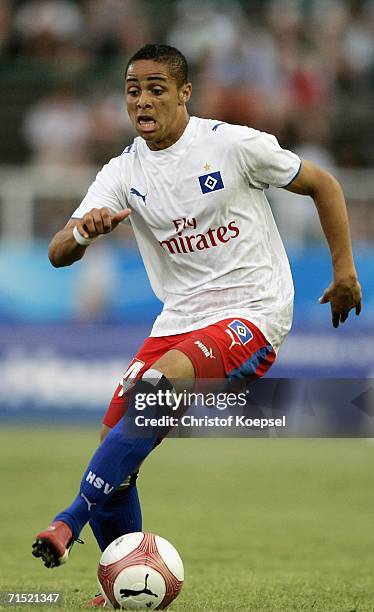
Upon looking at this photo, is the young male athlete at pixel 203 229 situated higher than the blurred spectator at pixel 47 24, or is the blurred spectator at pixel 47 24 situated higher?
the blurred spectator at pixel 47 24

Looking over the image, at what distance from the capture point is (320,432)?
6.34 metres

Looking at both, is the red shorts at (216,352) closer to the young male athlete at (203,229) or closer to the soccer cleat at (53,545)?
the young male athlete at (203,229)

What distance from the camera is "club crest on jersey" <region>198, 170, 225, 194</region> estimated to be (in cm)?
607

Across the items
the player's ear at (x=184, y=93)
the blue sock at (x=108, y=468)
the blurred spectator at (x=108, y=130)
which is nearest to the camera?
the blue sock at (x=108, y=468)

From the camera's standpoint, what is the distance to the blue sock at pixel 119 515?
620 centimetres

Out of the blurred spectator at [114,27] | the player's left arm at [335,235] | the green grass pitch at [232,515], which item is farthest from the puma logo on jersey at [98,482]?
the blurred spectator at [114,27]

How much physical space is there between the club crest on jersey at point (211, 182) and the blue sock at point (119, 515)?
151cm

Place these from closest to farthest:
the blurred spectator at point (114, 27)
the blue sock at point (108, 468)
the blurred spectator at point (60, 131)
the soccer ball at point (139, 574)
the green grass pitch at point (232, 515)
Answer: the blue sock at point (108, 468)
the soccer ball at point (139, 574)
the green grass pitch at point (232, 515)
the blurred spectator at point (60, 131)
the blurred spectator at point (114, 27)

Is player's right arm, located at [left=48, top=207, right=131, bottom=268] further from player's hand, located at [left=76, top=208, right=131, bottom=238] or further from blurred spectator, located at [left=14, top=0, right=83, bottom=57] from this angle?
blurred spectator, located at [left=14, top=0, right=83, bottom=57]

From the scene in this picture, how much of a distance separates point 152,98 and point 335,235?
109 centimetres

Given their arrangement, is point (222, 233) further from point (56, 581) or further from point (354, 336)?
point (354, 336)

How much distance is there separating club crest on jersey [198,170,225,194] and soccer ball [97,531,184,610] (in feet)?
5.50

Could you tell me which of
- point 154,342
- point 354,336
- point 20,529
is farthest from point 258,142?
point 354,336

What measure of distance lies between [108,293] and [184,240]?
367 inches
